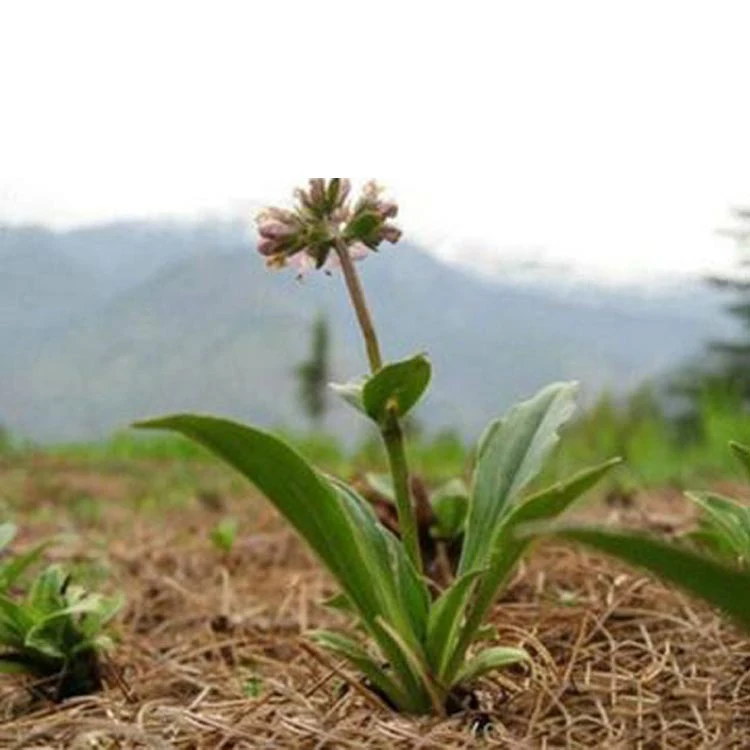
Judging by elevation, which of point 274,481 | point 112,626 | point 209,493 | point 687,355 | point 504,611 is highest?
point 274,481

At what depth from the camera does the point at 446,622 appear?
137 cm

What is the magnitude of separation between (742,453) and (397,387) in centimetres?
33

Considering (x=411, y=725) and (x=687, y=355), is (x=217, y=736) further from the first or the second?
(x=687, y=355)

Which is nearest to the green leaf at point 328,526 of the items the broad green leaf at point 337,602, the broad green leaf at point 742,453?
the broad green leaf at point 337,602

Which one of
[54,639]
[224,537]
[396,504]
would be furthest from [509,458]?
[224,537]

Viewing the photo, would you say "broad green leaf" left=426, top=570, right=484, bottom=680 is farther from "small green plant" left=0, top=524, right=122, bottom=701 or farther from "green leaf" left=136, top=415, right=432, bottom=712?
"small green plant" left=0, top=524, right=122, bottom=701

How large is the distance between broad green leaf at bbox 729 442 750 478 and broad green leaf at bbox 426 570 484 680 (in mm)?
269

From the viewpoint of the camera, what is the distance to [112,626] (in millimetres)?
2264

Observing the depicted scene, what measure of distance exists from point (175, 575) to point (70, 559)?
0.91 feet

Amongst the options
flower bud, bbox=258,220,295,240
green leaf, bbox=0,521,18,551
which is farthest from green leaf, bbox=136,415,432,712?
green leaf, bbox=0,521,18,551

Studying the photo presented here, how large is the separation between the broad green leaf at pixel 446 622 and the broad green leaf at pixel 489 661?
0.02 meters

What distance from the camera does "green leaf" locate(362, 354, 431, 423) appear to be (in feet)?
4.33

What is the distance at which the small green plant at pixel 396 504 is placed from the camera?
132 centimetres

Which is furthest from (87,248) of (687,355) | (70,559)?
(70,559)
